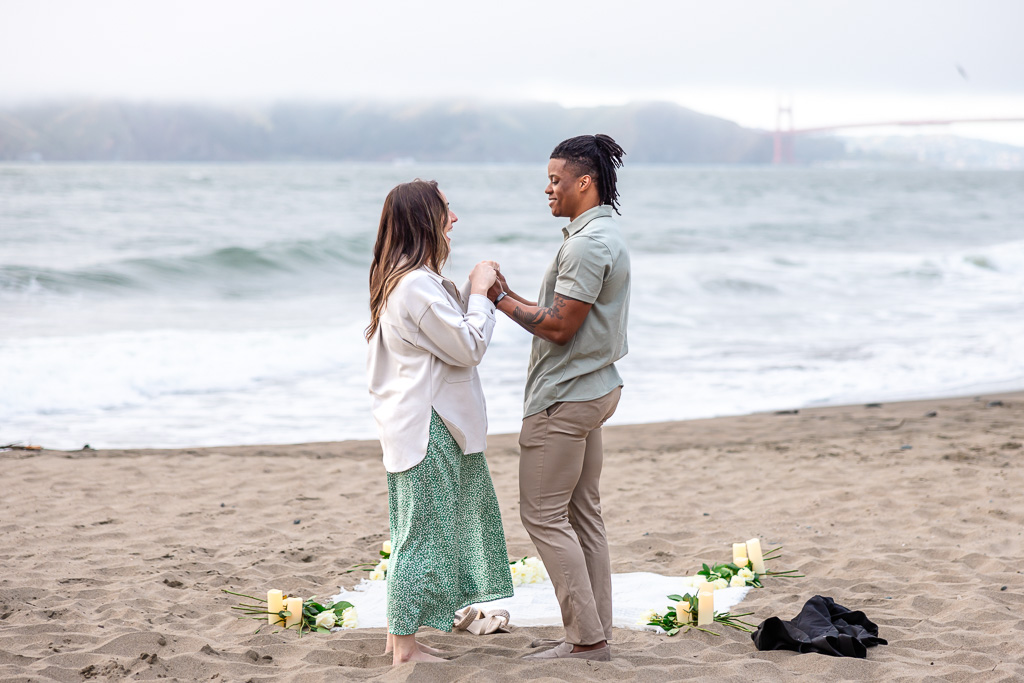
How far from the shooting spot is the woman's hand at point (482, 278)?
2.69 meters

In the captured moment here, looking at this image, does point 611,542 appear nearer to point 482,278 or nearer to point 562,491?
point 562,491

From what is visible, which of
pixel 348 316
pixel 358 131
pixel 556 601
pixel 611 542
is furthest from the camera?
pixel 358 131

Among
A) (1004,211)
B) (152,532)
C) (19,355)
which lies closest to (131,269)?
(19,355)

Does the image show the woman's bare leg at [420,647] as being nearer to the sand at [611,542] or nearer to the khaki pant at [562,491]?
the sand at [611,542]

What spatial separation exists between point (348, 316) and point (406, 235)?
10.6m

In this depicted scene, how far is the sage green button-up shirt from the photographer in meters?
2.60

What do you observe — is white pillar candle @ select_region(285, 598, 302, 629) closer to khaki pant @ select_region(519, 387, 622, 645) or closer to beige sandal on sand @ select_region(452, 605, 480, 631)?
beige sandal on sand @ select_region(452, 605, 480, 631)

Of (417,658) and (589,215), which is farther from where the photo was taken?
(417,658)

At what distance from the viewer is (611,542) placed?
4.45 m

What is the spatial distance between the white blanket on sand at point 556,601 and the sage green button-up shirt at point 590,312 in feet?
3.77

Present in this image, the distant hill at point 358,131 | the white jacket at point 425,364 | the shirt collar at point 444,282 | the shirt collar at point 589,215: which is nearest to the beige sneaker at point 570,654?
the white jacket at point 425,364

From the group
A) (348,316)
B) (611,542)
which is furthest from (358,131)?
(611,542)

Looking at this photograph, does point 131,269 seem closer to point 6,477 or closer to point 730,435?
point 6,477

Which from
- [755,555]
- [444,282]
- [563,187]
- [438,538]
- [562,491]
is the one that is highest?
[563,187]
